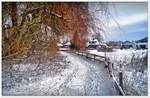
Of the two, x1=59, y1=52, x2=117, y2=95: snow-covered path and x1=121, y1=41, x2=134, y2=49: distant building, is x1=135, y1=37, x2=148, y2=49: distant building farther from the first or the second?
x1=59, y1=52, x2=117, y2=95: snow-covered path

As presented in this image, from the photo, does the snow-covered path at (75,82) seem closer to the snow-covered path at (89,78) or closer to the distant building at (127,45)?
the snow-covered path at (89,78)

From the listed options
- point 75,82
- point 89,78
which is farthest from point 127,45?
point 75,82

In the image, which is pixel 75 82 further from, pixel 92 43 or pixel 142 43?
pixel 142 43

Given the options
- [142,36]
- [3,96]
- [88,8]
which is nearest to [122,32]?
[142,36]

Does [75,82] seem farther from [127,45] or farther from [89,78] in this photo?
[127,45]

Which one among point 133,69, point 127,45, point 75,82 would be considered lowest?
point 75,82

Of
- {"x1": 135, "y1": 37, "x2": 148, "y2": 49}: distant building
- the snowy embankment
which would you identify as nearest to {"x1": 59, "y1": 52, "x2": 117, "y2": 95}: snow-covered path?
the snowy embankment

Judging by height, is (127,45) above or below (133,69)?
above
